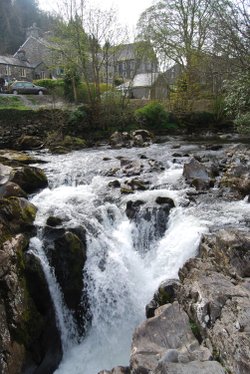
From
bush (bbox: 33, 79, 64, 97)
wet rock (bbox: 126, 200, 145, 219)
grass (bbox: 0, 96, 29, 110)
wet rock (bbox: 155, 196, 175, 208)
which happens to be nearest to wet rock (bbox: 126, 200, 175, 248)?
wet rock (bbox: 126, 200, 145, 219)

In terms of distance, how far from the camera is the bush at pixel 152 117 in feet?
81.9

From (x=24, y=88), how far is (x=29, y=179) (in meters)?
24.4

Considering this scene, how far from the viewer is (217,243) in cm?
685

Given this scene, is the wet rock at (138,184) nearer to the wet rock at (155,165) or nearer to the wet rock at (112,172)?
the wet rock at (112,172)

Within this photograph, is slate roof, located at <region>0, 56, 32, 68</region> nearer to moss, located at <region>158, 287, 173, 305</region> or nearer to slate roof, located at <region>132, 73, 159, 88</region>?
slate roof, located at <region>132, 73, 159, 88</region>

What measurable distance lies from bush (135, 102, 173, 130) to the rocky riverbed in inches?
569

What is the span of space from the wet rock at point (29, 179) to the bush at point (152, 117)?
548 inches

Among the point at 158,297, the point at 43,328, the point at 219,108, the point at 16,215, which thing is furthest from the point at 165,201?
the point at 219,108

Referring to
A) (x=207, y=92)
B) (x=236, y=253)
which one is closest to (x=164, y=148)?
(x=207, y=92)

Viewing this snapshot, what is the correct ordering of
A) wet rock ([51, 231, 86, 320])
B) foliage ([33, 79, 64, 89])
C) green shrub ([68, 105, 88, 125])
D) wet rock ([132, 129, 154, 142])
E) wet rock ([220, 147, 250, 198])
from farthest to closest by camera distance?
foliage ([33, 79, 64, 89]) < green shrub ([68, 105, 88, 125]) < wet rock ([132, 129, 154, 142]) < wet rock ([220, 147, 250, 198]) < wet rock ([51, 231, 86, 320])

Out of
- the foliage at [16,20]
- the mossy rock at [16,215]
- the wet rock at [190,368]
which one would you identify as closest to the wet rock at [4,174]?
the mossy rock at [16,215]

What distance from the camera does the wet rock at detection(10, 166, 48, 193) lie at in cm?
1127

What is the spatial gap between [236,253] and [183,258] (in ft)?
5.55

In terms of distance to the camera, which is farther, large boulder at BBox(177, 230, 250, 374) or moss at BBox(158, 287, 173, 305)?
moss at BBox(158, 287, 173, 305)
